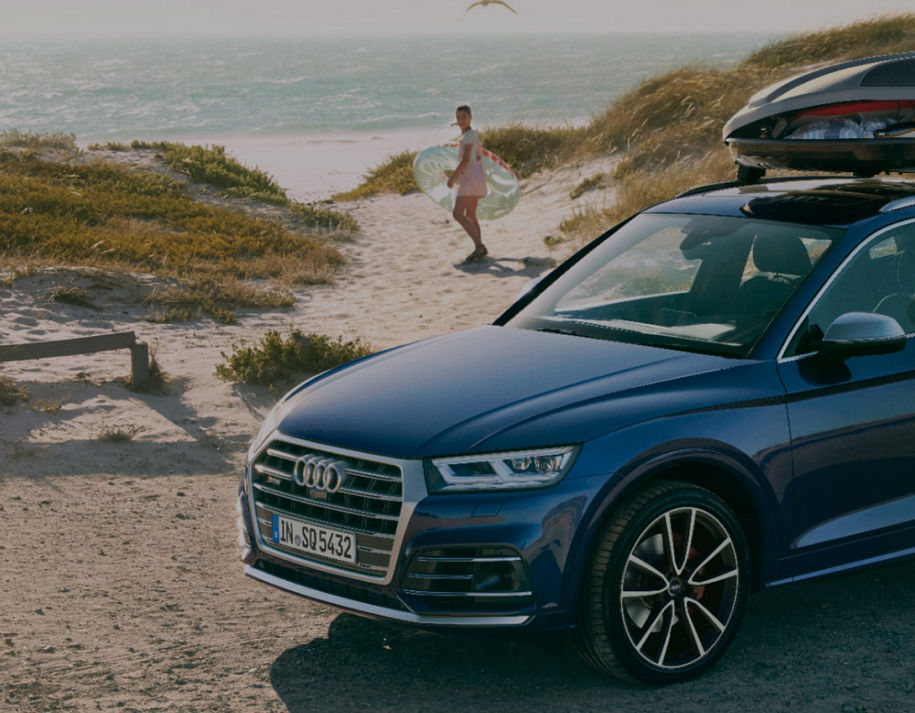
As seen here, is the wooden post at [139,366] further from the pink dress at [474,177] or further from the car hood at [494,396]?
the pink dress at [474,177]

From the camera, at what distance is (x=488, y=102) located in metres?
90.7

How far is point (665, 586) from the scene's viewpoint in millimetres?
4758

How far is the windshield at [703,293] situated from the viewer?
17.8ft

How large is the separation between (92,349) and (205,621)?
462cm

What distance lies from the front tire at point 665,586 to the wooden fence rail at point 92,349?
6.18 m

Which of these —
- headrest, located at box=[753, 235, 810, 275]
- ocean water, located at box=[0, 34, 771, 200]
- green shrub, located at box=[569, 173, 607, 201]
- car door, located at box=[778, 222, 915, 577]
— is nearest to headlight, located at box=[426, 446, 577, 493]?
car door, located at box=[778, 222, 915, 577]

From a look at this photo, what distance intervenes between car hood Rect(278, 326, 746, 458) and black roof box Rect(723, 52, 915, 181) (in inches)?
59.5

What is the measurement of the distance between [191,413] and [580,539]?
5.99m

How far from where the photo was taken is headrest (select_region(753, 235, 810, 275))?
18.3 ft

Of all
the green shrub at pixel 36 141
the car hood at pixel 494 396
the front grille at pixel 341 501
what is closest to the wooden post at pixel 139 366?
the car hood at pixel 494 396

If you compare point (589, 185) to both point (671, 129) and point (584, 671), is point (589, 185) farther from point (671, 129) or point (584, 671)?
point (584, 671)

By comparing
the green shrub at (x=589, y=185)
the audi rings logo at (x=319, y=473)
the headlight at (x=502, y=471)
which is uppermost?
the headlight at (x=502, y=471)

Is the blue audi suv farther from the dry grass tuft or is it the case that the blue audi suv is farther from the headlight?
the dry grass tuft

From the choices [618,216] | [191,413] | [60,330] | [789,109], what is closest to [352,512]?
[789,109]
